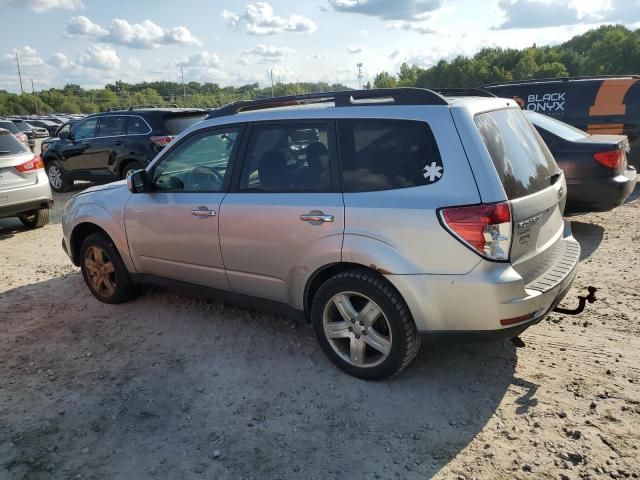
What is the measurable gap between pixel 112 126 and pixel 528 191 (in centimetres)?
947

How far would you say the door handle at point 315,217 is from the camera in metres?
3.34

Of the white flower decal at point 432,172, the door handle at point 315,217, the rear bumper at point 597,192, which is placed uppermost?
the white flower decal at point 432,172

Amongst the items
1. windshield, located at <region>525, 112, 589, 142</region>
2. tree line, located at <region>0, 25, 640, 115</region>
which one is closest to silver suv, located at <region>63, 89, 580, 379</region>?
windshield, located at <region>525, 112, 589, 142</region>

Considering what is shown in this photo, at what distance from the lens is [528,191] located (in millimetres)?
3207

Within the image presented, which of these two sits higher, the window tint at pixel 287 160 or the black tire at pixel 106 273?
the window tint at pixel 287 160

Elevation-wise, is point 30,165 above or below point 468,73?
below

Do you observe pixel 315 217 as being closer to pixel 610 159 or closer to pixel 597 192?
pixel 597 192

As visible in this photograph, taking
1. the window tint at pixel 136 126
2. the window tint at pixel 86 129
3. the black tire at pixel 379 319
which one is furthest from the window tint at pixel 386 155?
the window tint at pixel 86 129

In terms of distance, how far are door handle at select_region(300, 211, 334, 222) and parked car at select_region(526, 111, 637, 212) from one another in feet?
13.6

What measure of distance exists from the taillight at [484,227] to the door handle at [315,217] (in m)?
0.76

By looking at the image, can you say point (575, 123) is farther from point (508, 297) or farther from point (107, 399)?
point (107, 399)

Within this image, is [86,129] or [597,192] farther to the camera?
[86,129]

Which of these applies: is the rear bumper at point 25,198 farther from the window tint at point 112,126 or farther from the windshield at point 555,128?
the windshield at point 555,128

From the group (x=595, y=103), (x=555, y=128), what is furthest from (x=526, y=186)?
(x=595, y=103)
